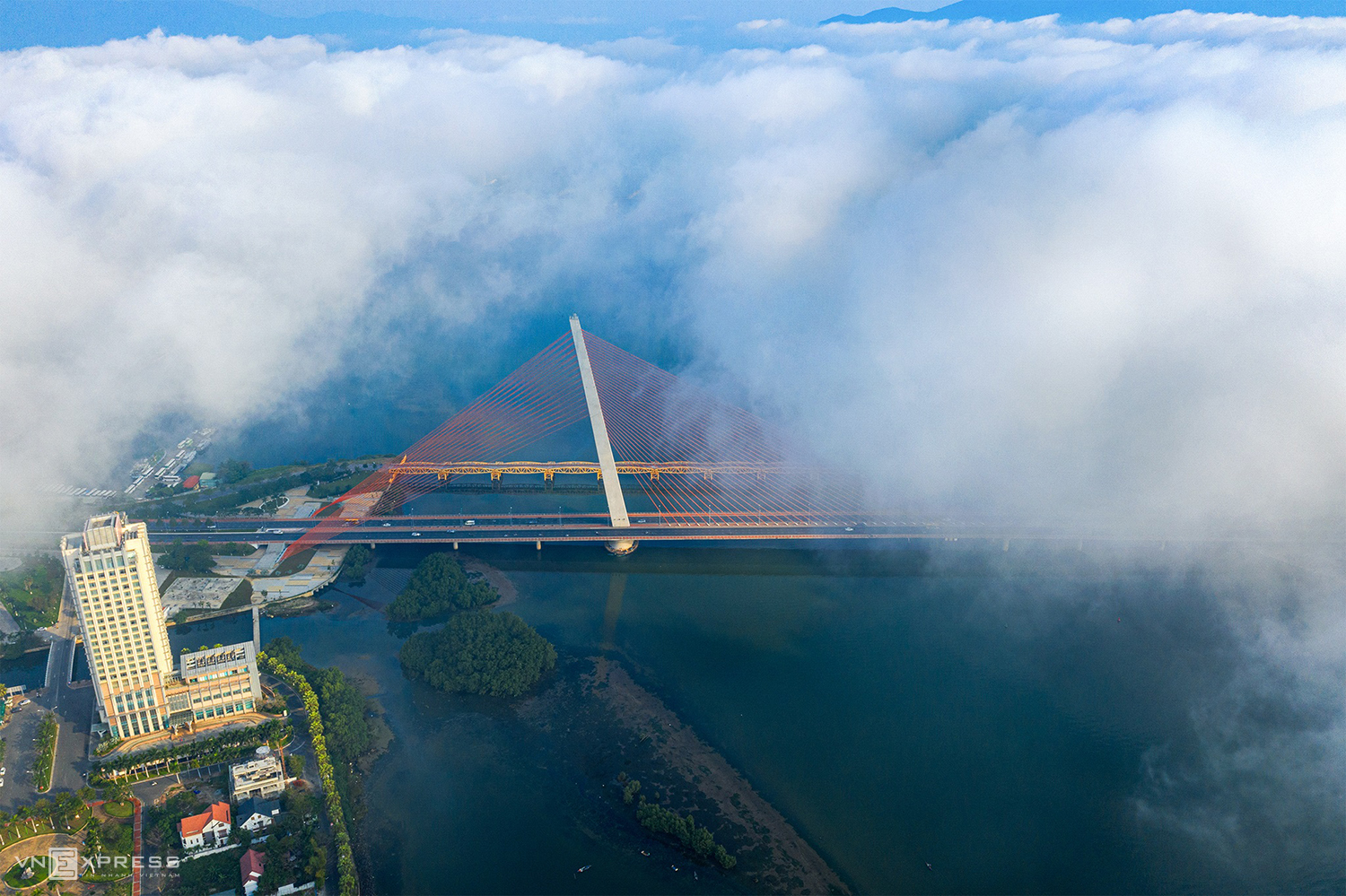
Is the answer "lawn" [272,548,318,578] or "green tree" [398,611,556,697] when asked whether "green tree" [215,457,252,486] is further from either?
"green tree" [398,611,556,697]

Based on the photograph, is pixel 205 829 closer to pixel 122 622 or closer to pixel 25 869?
pixel 25 869

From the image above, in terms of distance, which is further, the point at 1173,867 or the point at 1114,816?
the point at 1114,816

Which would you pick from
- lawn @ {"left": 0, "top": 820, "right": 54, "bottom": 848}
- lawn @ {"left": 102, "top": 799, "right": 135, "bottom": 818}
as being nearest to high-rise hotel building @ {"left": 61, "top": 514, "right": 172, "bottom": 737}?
lawn @ {"left": 102, "top": 799, "right": 135, "bottom": 818}

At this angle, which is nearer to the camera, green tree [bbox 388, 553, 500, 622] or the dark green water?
the dark green water

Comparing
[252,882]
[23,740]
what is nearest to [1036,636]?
[252,882]

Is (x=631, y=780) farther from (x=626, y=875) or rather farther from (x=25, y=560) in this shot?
(x=25, y=560)

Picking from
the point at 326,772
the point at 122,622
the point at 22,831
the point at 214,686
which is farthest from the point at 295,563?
the point at 22,831

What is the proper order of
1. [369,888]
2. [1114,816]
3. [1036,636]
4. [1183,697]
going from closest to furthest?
1. [369,888]
2. [1114,816]
3. [1183,697]
4. [1036,636]
